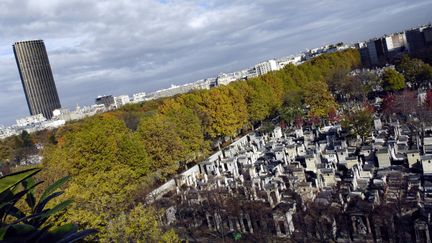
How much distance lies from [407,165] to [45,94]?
10208 centimetres

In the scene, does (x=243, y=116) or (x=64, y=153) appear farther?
(x=243, y=116)

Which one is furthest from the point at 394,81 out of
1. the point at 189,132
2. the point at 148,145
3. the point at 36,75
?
the point at 36,75

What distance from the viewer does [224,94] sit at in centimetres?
3594

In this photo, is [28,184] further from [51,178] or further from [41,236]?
[51,178]

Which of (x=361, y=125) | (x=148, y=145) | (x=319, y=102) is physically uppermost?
(x=148, y=145)

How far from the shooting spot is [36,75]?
99.4 meters

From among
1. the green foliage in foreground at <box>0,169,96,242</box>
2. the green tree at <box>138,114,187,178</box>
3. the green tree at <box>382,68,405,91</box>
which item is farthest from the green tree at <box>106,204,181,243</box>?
the green tree at <box>382,68,405,91</box>

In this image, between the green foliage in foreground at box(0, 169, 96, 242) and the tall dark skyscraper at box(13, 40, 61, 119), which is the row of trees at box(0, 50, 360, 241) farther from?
the tall dark skyscraper at box(13, 40, 61, 119)

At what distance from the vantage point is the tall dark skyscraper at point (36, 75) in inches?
3863

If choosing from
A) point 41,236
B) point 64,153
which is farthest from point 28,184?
point 64,153

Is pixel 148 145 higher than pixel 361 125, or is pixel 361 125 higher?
pixel 148 145

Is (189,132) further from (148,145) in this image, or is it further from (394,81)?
(394,81)

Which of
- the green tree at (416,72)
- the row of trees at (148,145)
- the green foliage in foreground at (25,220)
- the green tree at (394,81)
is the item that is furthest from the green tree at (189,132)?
the green foliage in foreground at (25,220)

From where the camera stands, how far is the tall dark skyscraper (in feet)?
322
